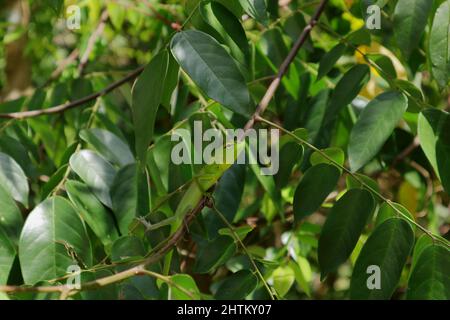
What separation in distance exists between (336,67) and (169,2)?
58 cm

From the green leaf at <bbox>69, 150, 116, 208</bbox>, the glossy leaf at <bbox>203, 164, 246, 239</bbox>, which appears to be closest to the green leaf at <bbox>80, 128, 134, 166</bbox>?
the green leaf at <bbox>69, 150, 116, 208</bbox>

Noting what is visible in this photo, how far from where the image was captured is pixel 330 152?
1094mm

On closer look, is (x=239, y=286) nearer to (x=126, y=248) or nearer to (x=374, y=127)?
(x=126, y=248)

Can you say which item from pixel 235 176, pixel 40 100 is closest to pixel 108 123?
pixel 40 100

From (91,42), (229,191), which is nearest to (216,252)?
(229,191)

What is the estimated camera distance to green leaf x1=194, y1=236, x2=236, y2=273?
1.12 metres

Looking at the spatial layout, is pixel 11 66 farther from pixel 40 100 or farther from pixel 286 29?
pixel 286 29

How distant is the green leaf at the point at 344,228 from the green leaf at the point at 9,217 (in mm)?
467

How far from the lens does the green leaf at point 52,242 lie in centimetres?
104

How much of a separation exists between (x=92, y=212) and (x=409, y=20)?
0.58m

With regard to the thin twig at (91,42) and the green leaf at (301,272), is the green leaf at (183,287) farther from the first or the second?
the thin twig at (91,42)

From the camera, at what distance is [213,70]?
100 cm

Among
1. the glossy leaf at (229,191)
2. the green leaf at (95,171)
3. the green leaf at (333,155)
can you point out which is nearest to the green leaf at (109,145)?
the green leaf at (95,171)

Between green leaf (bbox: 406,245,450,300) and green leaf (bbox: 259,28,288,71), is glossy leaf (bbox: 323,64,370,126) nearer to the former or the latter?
green leaf (bbox: 259,28,288,71)
